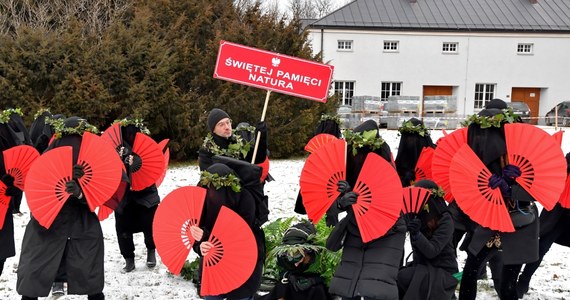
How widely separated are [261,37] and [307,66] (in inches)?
482

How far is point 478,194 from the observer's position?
16.5 feet

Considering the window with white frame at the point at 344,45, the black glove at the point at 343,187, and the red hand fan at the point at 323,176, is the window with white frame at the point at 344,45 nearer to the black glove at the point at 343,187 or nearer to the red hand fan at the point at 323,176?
the red hand fan at the point at 323,176

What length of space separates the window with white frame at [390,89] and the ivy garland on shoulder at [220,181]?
31.7 metres

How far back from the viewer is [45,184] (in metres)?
4.76

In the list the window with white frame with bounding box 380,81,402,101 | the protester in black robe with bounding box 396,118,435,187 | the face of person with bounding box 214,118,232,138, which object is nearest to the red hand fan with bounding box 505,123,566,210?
the protester in black robe with bounding box 396,118,435,187

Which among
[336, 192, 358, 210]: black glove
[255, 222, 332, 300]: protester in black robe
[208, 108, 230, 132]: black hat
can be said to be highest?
[208, 108, 230, 132]: black hat

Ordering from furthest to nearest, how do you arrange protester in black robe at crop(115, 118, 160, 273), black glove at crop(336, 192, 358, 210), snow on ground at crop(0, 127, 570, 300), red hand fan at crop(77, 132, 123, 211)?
protester in black robe at crop(115, 118, 160, 273), snow on ground at crop(0, 127, 570, 300), red hand fan at crop(77, 132, 123, 211), black glove at crop(336, 192, 358, 210)

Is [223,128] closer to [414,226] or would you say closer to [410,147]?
[414,226]

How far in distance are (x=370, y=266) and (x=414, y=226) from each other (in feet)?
1.85

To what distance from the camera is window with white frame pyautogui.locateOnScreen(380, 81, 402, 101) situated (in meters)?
35.5

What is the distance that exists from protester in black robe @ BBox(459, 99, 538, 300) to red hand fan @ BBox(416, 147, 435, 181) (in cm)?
152

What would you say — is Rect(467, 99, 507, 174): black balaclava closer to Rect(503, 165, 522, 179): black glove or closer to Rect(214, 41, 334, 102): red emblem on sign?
Rect(503, 165, 522, 179): black glove

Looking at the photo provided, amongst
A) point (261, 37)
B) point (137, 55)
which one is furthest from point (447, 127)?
point (137, 55)

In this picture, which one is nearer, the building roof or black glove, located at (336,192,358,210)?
black glove, located at (336,192,358,210)
